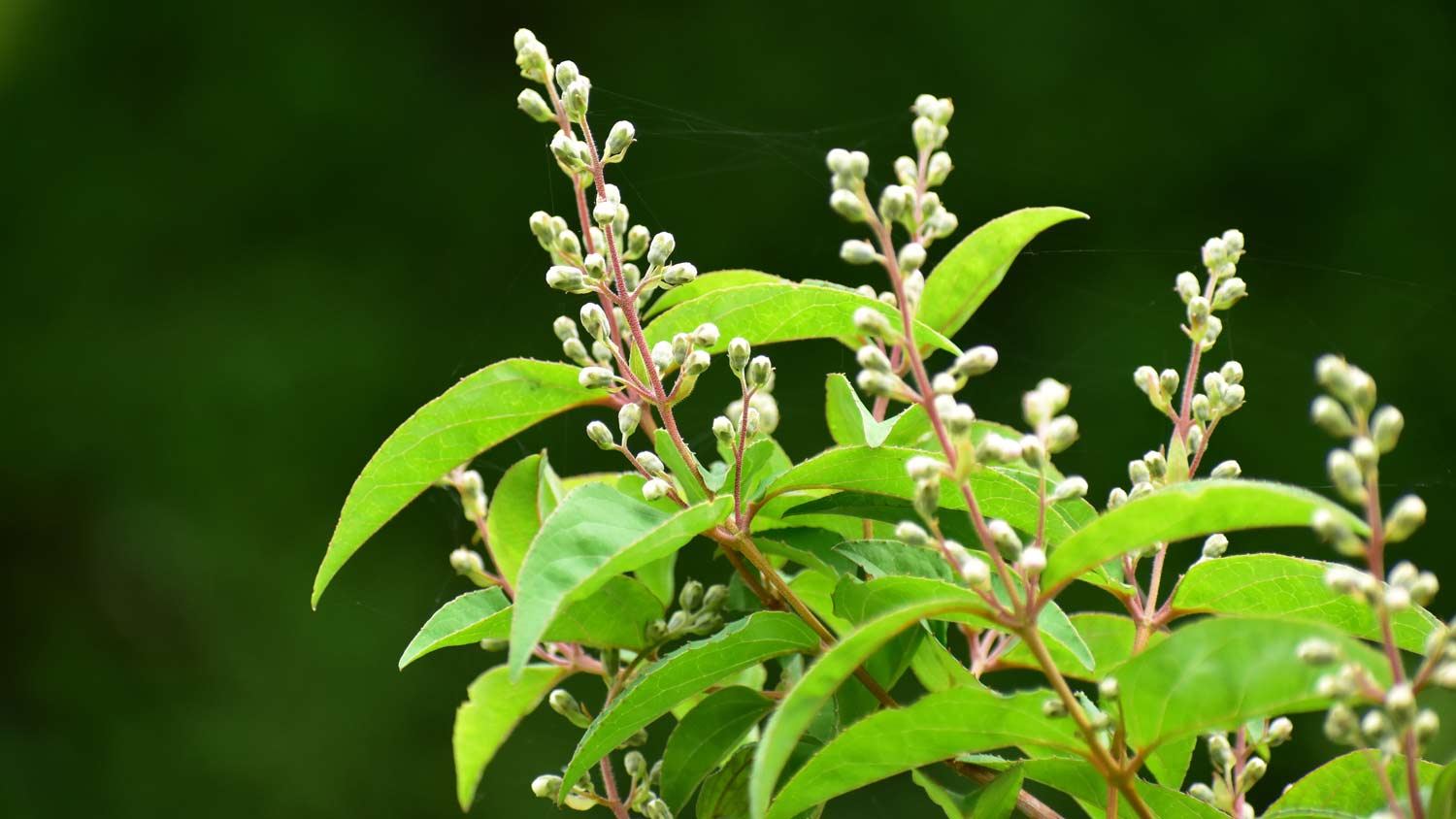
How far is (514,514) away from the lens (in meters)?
0.80

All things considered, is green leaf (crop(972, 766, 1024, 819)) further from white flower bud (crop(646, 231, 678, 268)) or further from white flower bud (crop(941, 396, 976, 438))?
white flower bud (crop(646, 231, 678, 268))

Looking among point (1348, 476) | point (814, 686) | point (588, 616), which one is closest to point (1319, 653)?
point (1348, 476)

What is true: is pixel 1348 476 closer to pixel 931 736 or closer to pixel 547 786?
pixel 931 736

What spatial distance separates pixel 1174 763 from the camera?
2.19ft

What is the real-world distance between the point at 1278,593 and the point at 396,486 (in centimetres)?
43

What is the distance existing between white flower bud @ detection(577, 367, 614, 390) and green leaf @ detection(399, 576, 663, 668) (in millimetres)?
106

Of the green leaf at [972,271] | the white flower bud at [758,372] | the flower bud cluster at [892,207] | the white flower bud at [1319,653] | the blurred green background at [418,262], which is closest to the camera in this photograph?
the white flower bud at [1319,653]

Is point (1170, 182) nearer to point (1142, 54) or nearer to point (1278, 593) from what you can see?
point (1142, 54)

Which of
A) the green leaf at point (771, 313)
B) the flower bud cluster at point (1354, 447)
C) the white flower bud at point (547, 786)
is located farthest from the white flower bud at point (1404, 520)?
the white flower bud at point (547, 786)

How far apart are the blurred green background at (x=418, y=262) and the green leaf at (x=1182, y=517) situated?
1763 mm

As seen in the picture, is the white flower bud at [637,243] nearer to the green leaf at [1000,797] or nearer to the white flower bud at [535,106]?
the white flower bud at [535,106]

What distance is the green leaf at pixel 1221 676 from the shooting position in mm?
444

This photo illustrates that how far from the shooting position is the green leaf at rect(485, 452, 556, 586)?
791 mm

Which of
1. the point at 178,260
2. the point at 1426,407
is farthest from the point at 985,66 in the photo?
the point at 178,260
